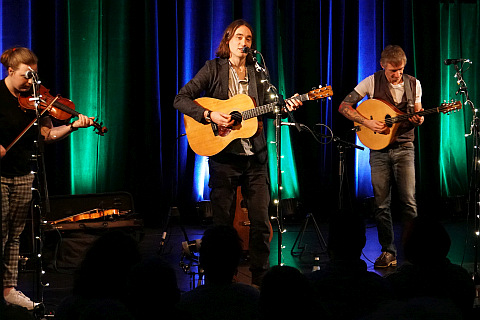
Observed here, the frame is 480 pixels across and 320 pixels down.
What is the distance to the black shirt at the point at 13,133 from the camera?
14.4 feet

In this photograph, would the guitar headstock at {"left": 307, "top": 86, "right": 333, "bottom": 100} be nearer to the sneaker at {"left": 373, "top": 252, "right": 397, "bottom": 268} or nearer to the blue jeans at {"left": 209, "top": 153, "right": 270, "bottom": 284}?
the blue jeans at {"left": 209, "top": 153, "right": 270, "bottom": 284}

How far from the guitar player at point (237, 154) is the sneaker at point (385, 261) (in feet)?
4.85

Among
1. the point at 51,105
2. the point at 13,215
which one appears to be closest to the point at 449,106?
the point at 51,105

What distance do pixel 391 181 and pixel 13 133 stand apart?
3.55 metres

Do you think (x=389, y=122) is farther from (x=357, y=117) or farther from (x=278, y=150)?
(x=278, y=150)

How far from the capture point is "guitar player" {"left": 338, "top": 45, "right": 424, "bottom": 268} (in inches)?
228

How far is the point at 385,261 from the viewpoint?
5719 mm

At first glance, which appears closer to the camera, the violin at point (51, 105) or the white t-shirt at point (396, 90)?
the violin at point (51, 105)

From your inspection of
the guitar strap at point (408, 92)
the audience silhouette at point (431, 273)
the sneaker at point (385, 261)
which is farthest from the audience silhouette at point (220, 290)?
the guitar strap at point (408, 92)

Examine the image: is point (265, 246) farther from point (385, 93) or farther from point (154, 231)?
point (154, 231)

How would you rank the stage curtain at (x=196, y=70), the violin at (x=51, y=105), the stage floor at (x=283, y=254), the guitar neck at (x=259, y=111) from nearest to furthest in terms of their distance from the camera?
the violin at (x=51, y=105)
the guitar neck at (x=259, y=111)
the stage floor at (x=283, y=254)
the stage curtain at (x=196, y=70)

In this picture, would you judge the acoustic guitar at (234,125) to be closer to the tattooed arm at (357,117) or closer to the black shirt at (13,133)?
the tattooed arm at (357,117)

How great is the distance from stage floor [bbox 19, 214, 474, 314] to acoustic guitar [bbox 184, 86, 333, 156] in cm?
102

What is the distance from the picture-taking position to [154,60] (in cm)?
805
